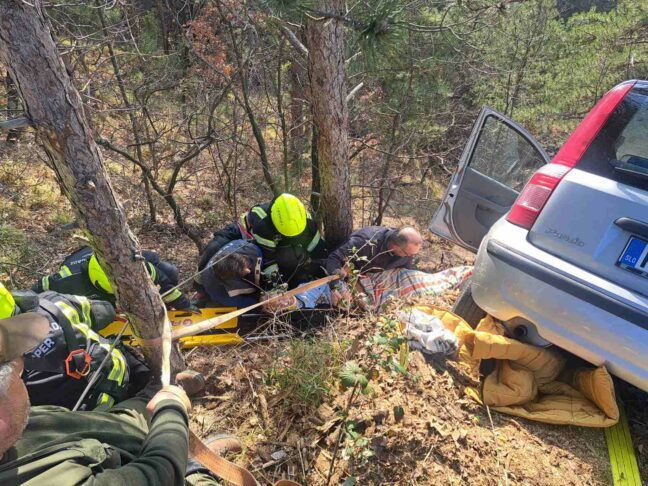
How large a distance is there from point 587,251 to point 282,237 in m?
2.52

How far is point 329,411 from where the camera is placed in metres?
2.42

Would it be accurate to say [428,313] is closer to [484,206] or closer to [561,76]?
[484,206]

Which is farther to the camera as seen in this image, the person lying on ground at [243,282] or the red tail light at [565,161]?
the person lying on ground at [243,282]

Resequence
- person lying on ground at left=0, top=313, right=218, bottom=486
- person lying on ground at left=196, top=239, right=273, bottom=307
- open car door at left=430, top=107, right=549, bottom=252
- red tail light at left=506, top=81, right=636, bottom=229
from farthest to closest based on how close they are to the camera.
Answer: person lying on ground at left=196, top=239, right=273, bottom=307
open car door at left=430, top=107, right=549, bottom=252
red tail light at left=506, top=81, right=636, bottom=229
person lying on ground at left=0, top=313, right=218, bottom=486

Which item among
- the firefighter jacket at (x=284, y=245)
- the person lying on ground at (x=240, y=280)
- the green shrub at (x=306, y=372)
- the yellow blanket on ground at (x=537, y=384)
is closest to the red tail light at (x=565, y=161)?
the yellow blanket on ground at (x=537, y=384)

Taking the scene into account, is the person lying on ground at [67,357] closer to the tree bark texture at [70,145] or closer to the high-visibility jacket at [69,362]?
the high-visibility jacket at [69,362]

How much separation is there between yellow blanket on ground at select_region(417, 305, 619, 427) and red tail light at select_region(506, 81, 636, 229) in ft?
2.65

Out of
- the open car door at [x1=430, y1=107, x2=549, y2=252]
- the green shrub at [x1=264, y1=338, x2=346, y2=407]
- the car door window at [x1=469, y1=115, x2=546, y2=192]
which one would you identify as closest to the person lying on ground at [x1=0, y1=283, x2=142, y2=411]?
the green shrub at [x1=264, y1=338, x2=346, y2=407]

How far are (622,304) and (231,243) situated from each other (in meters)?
2.98

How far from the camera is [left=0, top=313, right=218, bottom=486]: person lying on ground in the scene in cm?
125

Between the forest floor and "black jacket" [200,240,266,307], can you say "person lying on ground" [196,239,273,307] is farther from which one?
the forest floor

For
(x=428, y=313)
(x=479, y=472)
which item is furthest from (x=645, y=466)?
(x=428, y=313)

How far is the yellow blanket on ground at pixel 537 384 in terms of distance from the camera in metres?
2.43

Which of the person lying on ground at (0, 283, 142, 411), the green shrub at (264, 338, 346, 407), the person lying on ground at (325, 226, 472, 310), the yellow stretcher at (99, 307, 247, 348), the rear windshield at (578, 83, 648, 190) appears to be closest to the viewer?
the person lying on ground at (0, 283, 142, 411)
